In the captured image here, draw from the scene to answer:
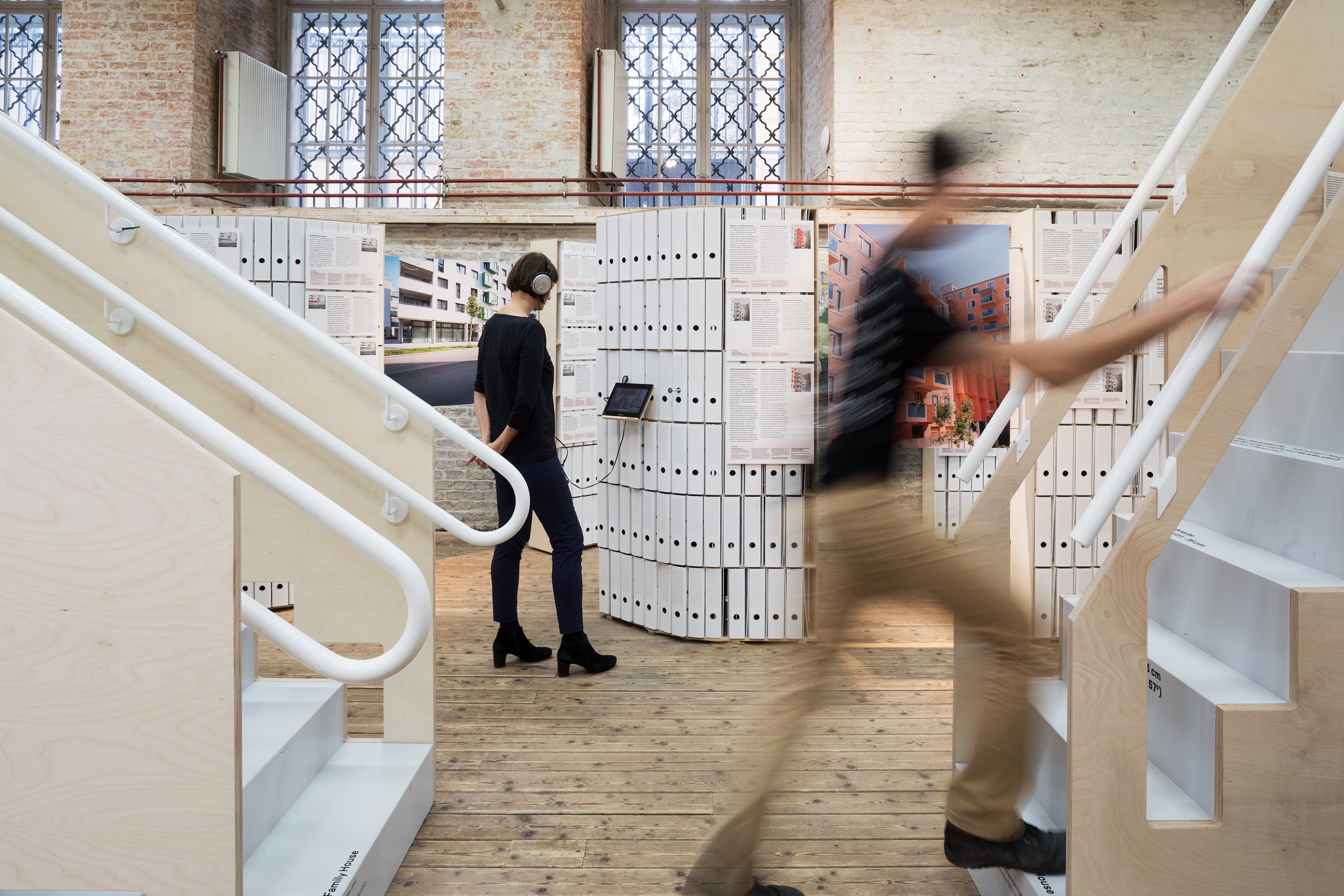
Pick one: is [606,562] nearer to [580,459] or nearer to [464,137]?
[580,459]

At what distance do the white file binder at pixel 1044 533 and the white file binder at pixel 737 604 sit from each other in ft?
4.57

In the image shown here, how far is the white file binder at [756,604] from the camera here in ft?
14.2

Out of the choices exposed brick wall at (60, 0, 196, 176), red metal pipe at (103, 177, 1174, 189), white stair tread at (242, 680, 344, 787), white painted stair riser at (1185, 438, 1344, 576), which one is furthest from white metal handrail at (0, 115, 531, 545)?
exposed brick wall at (60, 0, 196, 176)

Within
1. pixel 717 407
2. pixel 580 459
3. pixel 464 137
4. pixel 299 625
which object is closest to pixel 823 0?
pixel 464 137

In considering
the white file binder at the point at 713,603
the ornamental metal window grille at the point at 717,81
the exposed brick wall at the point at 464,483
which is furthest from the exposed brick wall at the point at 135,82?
the white file binder at the point at 713,603

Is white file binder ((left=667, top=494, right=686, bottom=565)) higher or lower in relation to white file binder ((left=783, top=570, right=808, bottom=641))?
higher

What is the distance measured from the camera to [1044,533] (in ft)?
14.2

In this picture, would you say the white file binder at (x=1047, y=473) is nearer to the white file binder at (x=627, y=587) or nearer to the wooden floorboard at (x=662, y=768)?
the wooden floorboard at (x=662, y=768)

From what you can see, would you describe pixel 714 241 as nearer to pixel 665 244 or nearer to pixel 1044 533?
pixel 665 244

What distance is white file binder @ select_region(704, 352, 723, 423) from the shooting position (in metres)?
4.26

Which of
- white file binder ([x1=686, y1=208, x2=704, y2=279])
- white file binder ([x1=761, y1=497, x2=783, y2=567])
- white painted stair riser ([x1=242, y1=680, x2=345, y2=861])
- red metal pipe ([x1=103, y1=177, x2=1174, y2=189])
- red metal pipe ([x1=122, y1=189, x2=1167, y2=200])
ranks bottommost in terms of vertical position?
white painted stair riser ([x1=242, y1=680, x2=345, y2=861])

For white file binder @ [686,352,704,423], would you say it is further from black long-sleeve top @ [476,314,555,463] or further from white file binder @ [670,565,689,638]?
black long-sleeve top @ [476,314,555,463]

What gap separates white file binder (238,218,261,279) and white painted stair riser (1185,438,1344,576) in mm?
4647

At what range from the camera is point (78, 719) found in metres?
1.35
